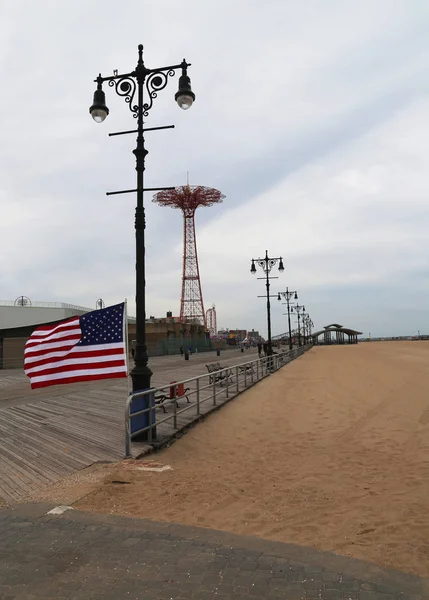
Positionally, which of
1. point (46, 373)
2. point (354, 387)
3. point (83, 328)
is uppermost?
point (83, 328)

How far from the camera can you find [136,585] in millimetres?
3281

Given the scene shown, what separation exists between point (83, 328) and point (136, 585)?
4251mm

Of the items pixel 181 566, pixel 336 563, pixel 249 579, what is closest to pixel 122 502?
Answer: pixel 181 566

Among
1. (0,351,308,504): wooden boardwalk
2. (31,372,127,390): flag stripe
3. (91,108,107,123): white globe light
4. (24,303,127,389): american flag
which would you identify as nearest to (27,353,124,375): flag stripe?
(24,303,127,389): american flag

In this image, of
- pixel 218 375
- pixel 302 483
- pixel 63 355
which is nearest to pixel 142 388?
pixel 63 355

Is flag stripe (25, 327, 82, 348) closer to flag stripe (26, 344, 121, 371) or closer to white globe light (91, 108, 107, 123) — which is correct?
flag stripe (26, 344, 121, 371)

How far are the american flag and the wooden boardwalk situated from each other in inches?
52.7

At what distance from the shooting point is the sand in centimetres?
433

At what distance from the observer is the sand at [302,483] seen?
14.2 ft

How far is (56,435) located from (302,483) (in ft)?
16.9

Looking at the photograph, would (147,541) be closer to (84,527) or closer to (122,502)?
(84,527)

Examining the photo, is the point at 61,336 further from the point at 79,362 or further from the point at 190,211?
the point at 190,211

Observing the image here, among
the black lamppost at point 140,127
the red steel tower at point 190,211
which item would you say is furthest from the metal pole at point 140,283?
the red steel tower at point 190,211

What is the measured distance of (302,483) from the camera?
241 inches
